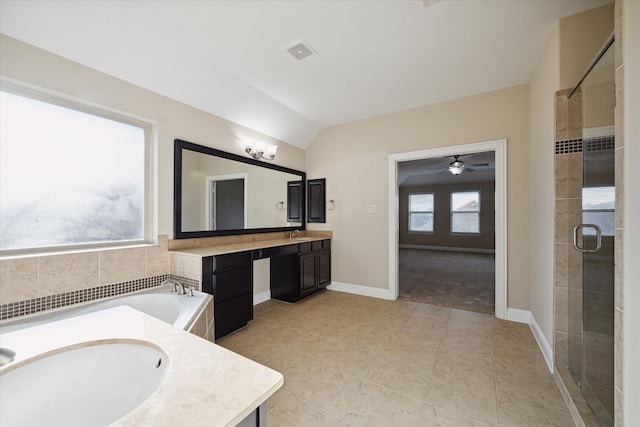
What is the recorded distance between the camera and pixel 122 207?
7.30 feet

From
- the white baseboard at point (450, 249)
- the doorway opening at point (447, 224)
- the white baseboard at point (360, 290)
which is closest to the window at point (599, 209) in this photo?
the white baseboard at point (360, 290)

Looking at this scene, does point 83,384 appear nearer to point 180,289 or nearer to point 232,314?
point 180,289

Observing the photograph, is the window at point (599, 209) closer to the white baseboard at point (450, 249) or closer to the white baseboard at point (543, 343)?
the white baseboard at point (543, 343)

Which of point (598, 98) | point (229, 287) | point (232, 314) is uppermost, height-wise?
point (598, 98)

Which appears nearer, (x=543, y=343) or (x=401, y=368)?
(x=401, y=368)

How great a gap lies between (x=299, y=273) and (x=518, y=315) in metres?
2.53

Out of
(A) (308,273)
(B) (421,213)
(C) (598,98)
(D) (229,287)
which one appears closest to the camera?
→ (C) (598,98)

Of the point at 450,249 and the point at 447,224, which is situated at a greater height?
the point at 447,224

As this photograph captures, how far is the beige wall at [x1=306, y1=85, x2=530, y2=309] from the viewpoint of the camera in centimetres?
281

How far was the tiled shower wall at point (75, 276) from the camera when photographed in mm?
1605

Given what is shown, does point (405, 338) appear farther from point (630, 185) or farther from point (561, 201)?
point (630, 185)

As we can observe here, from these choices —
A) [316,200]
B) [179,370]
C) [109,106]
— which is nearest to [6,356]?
[179,370]

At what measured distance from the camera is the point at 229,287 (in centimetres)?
243

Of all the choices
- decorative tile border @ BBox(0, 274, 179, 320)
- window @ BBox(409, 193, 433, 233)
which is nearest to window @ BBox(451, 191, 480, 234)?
window @ BBox(409, 193, 433, 233)
